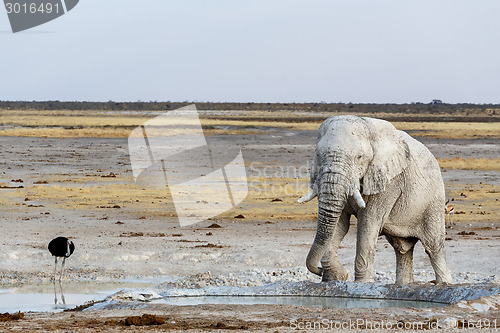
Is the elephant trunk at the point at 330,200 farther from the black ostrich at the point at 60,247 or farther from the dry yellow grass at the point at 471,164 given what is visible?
the dry yellow grass at the point at 471,164

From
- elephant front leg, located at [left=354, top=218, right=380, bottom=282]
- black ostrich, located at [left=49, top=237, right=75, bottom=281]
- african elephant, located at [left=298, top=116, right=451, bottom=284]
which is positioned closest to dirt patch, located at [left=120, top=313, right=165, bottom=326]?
african elephant, located at [left=298, top=116, right=451, bottom=284]

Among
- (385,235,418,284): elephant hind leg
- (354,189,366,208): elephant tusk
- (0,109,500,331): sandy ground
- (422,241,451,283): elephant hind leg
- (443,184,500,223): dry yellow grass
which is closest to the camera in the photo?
(0,109,500,331): sandy ground

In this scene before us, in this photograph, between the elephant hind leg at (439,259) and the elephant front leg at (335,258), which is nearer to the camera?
the elephant front leg at (335,258)

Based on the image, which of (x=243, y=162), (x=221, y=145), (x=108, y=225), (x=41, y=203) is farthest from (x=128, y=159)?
(x=108, y=225)

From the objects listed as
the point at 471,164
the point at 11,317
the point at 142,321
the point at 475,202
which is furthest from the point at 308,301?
the point at 471,164

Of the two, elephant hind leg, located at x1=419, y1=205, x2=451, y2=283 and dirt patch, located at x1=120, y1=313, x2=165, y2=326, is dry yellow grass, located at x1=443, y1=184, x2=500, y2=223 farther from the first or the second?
dirt patch, located at x1=120, y1=313, x2=165, y2=326

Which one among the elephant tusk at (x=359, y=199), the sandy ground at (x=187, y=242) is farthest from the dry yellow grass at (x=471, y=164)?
the elephant tusk at (x=359, y=199)

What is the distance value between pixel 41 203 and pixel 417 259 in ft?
37.5

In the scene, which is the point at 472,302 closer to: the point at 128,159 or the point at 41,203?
the point at 41,203

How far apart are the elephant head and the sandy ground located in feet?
4.14

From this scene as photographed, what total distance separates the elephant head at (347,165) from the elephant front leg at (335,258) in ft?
0.51

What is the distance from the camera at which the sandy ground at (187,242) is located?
31.3ft

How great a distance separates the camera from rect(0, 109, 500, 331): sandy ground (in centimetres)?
955

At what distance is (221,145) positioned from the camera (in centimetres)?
4828
